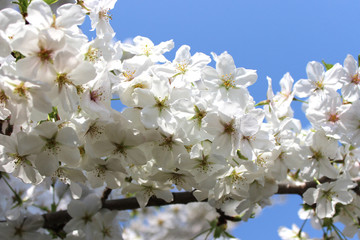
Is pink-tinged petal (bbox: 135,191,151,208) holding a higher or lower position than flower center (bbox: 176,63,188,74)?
lower

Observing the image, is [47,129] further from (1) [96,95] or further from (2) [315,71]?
(2) [315,71]

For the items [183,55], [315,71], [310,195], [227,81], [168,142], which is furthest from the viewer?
[310,195]

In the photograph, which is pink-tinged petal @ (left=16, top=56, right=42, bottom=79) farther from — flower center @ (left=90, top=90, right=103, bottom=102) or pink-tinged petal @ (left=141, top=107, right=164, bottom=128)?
pink-tinged petal @ (left=141, top=107, right=164, bottom=128)

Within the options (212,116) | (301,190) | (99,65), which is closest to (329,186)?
(301,190)

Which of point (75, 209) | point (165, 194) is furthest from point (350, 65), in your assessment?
point (75, 209)

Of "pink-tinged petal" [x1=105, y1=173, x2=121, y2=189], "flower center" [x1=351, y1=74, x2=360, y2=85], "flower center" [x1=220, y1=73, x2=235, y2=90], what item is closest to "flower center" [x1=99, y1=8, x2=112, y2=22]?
"flower center" [x1=220, y1=73, x2=235, y2=90]

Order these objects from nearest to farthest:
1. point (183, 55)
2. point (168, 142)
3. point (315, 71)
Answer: point (168, 142) → point (183, 55) → point (315, 71)

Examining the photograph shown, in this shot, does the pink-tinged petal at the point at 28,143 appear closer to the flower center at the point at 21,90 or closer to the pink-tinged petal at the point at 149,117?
the flower center at the point at 21,90
